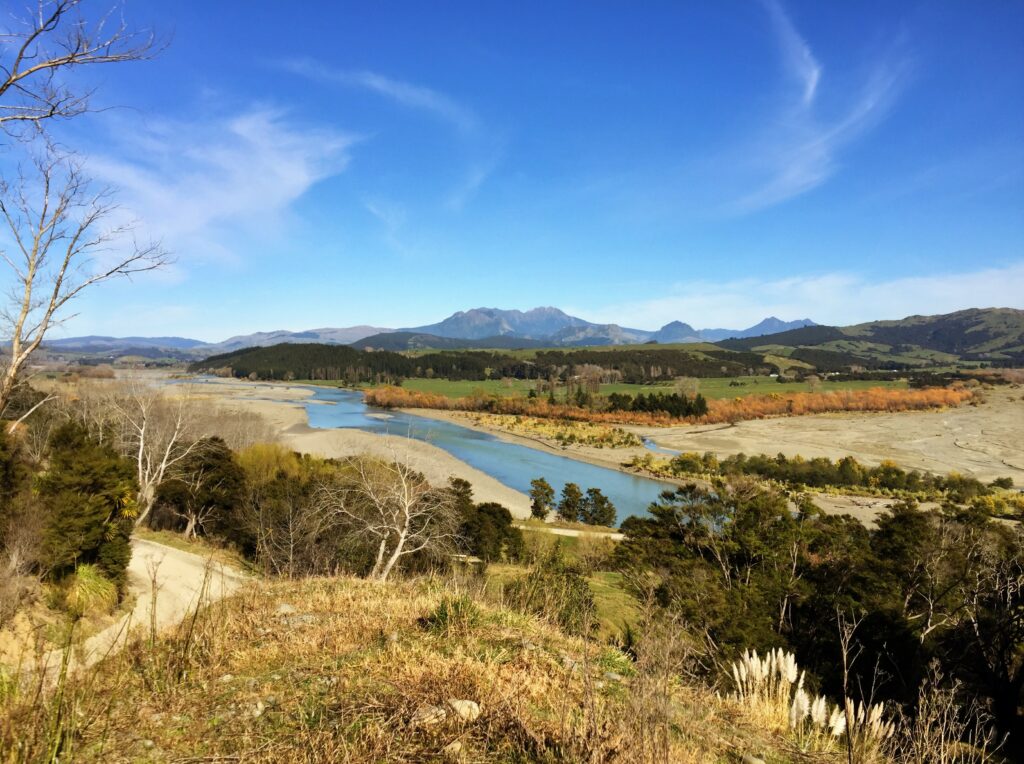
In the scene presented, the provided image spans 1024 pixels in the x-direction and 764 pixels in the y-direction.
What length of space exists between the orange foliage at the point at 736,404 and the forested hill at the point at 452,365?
4356 cm

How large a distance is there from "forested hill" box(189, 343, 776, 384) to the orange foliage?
43558mm

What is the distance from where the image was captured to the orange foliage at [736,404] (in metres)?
91.5

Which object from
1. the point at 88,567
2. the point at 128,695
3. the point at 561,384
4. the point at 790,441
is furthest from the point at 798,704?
the point at 561,384

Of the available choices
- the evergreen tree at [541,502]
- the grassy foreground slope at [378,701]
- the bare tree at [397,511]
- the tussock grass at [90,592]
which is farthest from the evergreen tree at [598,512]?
the grassy foreground slope at [378,701]

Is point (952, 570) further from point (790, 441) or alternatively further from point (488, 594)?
point (790, 441)

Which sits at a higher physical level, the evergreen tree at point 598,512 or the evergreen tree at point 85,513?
the evergreen tree at point 85,513

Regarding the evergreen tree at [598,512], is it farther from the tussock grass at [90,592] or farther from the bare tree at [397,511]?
the tussock grass at [90,592]

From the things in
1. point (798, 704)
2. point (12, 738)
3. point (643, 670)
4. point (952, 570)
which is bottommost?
point (952, 570)

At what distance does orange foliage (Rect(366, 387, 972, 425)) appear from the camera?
91500mm

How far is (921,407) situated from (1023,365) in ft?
485

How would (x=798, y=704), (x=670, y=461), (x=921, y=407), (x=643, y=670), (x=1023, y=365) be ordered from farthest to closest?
(x=1023, y=365), (x=921, y=407), (x=670, y=461), (x=798, y=704), (x=643, y=670)

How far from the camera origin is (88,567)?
480 inches

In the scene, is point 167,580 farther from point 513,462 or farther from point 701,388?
point 701,388

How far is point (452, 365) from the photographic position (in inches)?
6845
